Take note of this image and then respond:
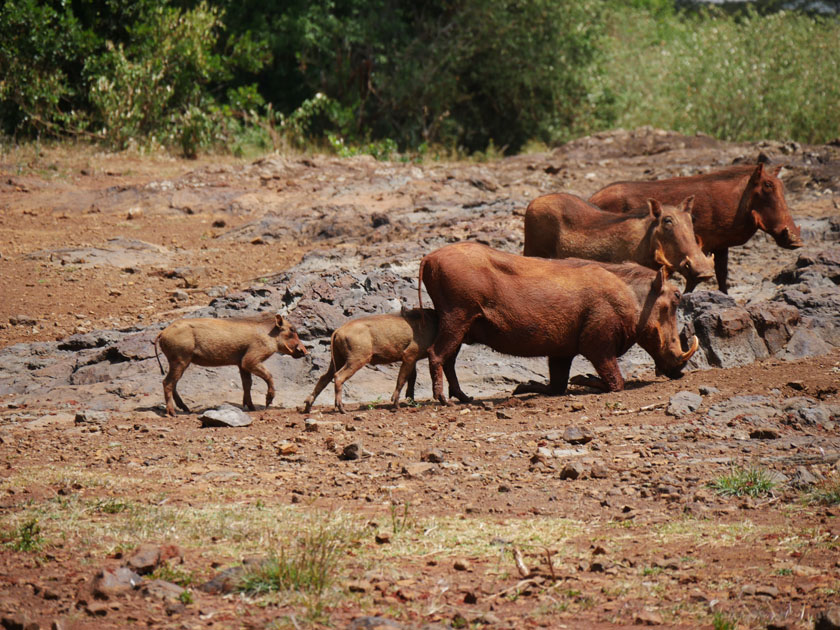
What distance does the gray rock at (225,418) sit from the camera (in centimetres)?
772

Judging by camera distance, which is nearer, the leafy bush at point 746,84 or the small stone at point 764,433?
the small stone at point 764,433

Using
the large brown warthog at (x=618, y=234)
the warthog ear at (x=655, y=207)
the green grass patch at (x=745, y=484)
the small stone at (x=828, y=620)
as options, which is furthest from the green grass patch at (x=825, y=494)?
the warthog ear at (x=655, y=207)

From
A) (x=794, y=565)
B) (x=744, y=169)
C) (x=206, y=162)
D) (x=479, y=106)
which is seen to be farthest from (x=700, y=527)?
A: (x=479, y=106)

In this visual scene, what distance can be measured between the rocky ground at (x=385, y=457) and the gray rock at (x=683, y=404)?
42 mm

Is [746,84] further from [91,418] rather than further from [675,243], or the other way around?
[91,418]

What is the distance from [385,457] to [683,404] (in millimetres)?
2250

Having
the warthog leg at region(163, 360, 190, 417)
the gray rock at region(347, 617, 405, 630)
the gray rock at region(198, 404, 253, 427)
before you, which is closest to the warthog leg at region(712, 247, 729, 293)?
the gray rock at region(198, 404, 253, 427)

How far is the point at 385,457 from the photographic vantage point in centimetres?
670

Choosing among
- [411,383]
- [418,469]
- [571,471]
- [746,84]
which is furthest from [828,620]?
[746,84]

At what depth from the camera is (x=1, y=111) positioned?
61.5 feet

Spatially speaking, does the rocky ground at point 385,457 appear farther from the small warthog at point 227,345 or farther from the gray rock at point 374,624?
the small warthog at point 227,345

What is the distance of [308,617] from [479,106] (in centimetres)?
2060

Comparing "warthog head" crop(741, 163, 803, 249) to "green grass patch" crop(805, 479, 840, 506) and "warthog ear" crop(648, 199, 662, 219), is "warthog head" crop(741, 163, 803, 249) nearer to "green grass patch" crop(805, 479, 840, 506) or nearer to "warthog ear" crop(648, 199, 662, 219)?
"warthog ear" crop(648, 199, 662, 219)

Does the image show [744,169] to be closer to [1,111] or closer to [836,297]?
[836,297]
